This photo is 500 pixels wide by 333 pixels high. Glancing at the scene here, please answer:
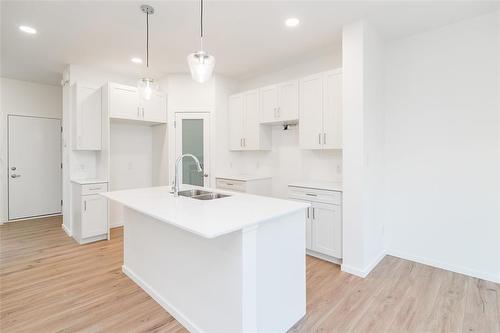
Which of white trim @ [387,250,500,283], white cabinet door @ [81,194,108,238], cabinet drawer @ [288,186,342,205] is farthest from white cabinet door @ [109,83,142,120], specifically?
white trim @ [387,250,500,283]

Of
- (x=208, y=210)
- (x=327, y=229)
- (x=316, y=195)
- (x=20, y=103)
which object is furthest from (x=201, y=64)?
(x=20, y=103)

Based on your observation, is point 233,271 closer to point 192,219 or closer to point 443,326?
point 192,219

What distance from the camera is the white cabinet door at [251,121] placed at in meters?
4.27

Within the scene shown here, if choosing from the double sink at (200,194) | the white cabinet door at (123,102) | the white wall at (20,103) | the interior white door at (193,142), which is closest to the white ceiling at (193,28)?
the white cabinet door at (123,102)

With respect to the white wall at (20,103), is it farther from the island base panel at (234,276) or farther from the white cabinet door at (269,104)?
the island base panel at (234,276)

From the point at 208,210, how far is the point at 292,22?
219cm

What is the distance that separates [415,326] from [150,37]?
3.85 metres

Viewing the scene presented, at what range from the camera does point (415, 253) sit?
3.17 meters

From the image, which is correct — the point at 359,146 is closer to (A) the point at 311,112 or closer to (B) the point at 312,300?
(A) the point at 311,112

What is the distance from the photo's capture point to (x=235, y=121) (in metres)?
4.62

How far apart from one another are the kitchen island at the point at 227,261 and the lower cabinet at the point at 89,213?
1861 millimetres

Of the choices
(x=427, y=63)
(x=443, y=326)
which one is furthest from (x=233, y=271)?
(x=427, y=63)

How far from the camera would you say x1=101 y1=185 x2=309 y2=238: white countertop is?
1494 mm

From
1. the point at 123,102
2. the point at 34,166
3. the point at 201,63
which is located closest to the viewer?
the point at 201,63
